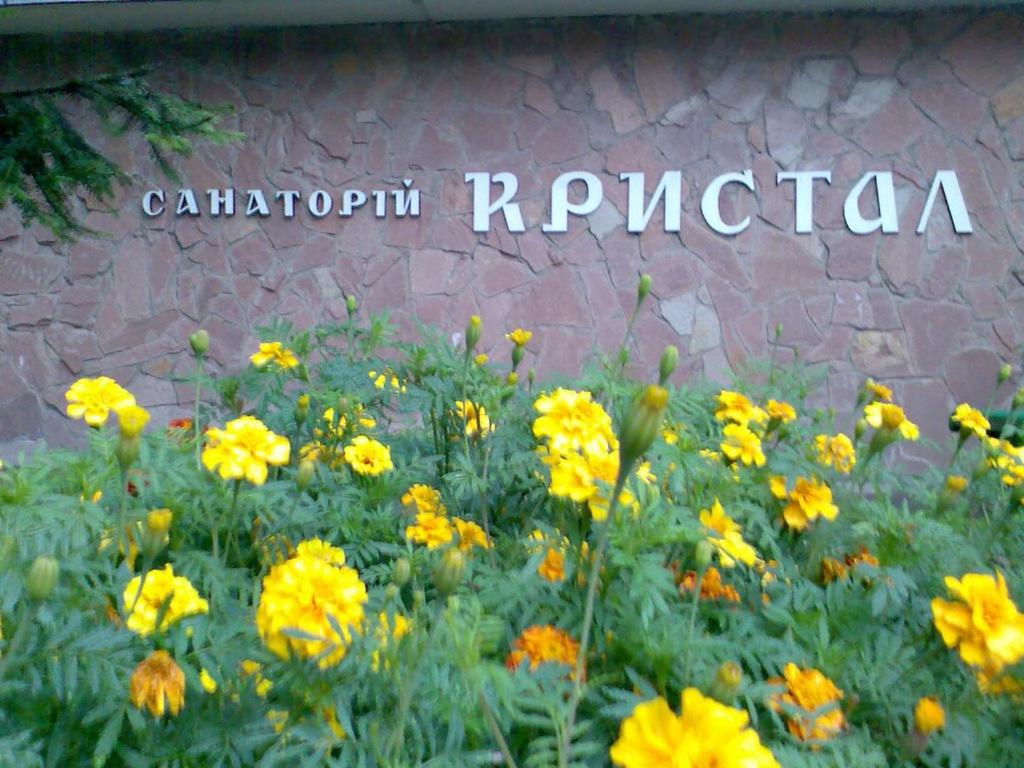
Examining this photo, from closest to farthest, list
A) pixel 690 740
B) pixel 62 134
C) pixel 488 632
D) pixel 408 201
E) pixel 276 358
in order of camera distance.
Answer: pixel 690 740 → pixel 488 632 → pixel 276 358 → pixel 62 134 → pixel 408 201

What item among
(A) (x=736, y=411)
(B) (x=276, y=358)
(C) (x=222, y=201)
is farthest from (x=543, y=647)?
(C) (x=222, y=201)

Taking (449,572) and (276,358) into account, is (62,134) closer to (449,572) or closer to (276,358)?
(276,358)

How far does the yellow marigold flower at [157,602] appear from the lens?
559 millimetres

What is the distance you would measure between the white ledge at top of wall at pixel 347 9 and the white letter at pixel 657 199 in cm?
67

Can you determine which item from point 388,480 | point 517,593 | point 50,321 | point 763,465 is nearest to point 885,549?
A: point 763,465

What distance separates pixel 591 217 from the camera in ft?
11.1

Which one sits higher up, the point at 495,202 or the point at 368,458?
the point at 495,202

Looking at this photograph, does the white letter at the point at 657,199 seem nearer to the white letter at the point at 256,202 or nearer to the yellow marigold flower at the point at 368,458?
the white letter at the point at 256,202

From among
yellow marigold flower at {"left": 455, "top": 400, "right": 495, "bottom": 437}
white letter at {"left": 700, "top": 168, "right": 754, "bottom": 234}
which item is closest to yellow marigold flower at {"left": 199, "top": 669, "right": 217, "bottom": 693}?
yellow marigold flower at {"left": 455, "top": 400, "right": 495, "bottom": 437}

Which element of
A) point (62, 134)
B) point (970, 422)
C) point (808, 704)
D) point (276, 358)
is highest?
point (62, 134)

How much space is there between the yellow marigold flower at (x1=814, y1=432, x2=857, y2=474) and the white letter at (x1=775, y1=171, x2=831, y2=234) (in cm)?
A: 241

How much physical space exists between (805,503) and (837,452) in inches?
10.7

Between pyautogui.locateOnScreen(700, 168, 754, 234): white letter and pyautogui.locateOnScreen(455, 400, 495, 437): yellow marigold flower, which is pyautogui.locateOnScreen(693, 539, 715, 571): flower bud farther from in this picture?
pyautogui.locateOnScreen(700, 168, 754, 234): white letter

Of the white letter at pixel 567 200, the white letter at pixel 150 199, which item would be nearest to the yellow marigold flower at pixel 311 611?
the white letter at pixel 567 200
